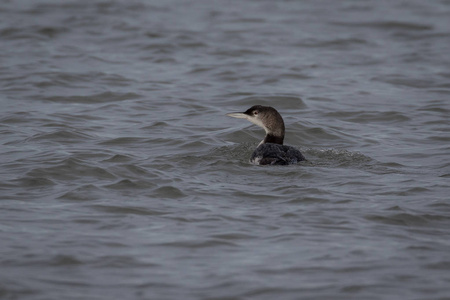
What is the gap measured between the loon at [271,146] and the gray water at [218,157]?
150mm

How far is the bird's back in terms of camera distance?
9.66m

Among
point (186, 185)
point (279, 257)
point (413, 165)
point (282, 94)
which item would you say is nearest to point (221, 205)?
point (186, 185)

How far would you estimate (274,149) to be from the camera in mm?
9789

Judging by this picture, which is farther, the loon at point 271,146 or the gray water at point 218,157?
the loon at point 271,146

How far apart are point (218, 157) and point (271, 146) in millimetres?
755

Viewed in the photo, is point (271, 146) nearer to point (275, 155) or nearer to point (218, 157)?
point (275, 155)

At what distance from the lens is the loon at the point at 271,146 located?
970 centimetres

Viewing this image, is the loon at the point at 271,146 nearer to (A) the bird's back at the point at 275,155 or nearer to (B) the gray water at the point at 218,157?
(A) the bird's back at the point at 275,155

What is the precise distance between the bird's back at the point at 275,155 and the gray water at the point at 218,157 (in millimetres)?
127

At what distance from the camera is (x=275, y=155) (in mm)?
9688

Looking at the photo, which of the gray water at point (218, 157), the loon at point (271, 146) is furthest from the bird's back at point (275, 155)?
the gray water at point (218, 157)

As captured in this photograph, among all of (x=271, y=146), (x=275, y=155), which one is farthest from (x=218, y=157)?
(x=275, y=155)

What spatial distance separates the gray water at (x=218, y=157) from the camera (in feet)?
20.9

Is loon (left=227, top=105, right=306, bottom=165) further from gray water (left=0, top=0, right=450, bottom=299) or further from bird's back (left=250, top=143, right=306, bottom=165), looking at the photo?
gray water (left=0, top=0, right=450, bottom=299)
